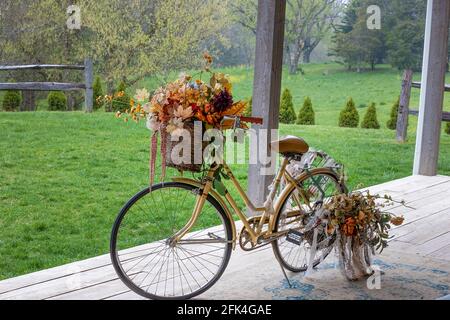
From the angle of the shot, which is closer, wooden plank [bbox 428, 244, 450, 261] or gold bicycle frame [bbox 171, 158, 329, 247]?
gold bicycle frame [bbox 171, 158, 329, 247]

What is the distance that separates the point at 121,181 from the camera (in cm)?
534

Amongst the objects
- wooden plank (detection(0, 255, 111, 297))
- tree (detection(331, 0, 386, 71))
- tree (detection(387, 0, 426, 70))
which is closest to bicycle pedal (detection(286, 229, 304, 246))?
wooden plank (detection(0, 255, 111, 297))

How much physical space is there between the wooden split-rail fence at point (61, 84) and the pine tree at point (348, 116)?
3.71 meters

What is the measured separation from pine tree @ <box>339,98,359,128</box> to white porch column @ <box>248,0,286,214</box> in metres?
3.91

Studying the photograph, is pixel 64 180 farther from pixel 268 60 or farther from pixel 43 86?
pixel 268 60

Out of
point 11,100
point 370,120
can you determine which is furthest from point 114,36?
point 370,120

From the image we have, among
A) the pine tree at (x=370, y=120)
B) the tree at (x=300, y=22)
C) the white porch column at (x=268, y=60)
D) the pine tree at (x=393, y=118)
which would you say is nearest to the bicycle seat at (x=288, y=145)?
the white porch column at (x=268, y=60)

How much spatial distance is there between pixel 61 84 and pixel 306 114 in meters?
3.37

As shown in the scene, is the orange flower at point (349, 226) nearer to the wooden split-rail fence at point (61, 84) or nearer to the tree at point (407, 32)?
the wooden split-rail fence at point (61, 84)

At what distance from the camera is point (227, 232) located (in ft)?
10.1

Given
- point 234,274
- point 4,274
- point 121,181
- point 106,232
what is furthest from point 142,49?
point 234,274

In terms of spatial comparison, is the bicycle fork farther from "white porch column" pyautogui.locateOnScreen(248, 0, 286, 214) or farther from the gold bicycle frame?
"white porch column" pyautogui.locateOnScreen(248, 0, 286, 214)

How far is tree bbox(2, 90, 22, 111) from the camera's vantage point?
4.60 metres
